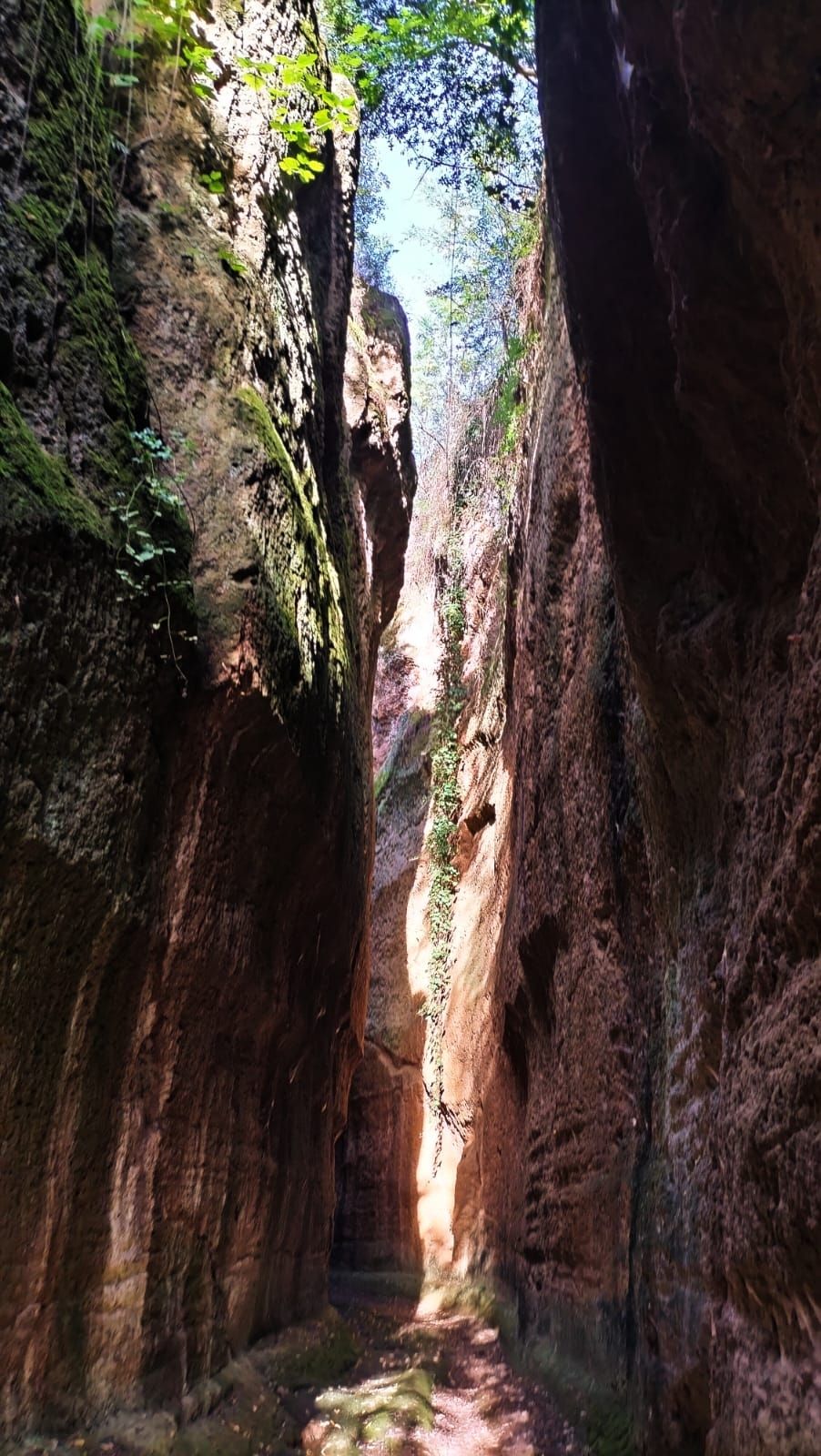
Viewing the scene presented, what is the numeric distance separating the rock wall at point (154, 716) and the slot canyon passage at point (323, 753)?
28 mm

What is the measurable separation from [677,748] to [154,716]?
263cm

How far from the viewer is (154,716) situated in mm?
5062

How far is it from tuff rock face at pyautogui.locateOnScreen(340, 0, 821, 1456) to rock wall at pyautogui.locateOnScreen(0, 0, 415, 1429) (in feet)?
6.83

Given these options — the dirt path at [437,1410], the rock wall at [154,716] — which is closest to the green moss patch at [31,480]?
the rock wall at [154,716]

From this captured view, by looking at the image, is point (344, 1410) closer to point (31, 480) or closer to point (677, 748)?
point (677, 748)

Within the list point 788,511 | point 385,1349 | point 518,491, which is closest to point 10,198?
point 788,511

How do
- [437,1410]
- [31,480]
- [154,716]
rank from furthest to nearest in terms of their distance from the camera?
[437,1410]
[154,716]
[31,480]

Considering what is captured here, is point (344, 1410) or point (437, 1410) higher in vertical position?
point (344, 1410)

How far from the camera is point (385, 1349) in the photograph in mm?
10086

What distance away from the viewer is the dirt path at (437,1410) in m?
6.10

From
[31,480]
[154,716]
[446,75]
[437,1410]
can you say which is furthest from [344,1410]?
[446,75]

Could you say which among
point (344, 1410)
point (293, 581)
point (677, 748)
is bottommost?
point (344, 1410)

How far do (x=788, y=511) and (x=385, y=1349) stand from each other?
9.52 meters

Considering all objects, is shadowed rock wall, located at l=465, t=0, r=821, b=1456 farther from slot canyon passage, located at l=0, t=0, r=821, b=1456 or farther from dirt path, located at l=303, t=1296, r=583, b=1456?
dirt path, located at l=303, t=1296, r=583, b=1456
